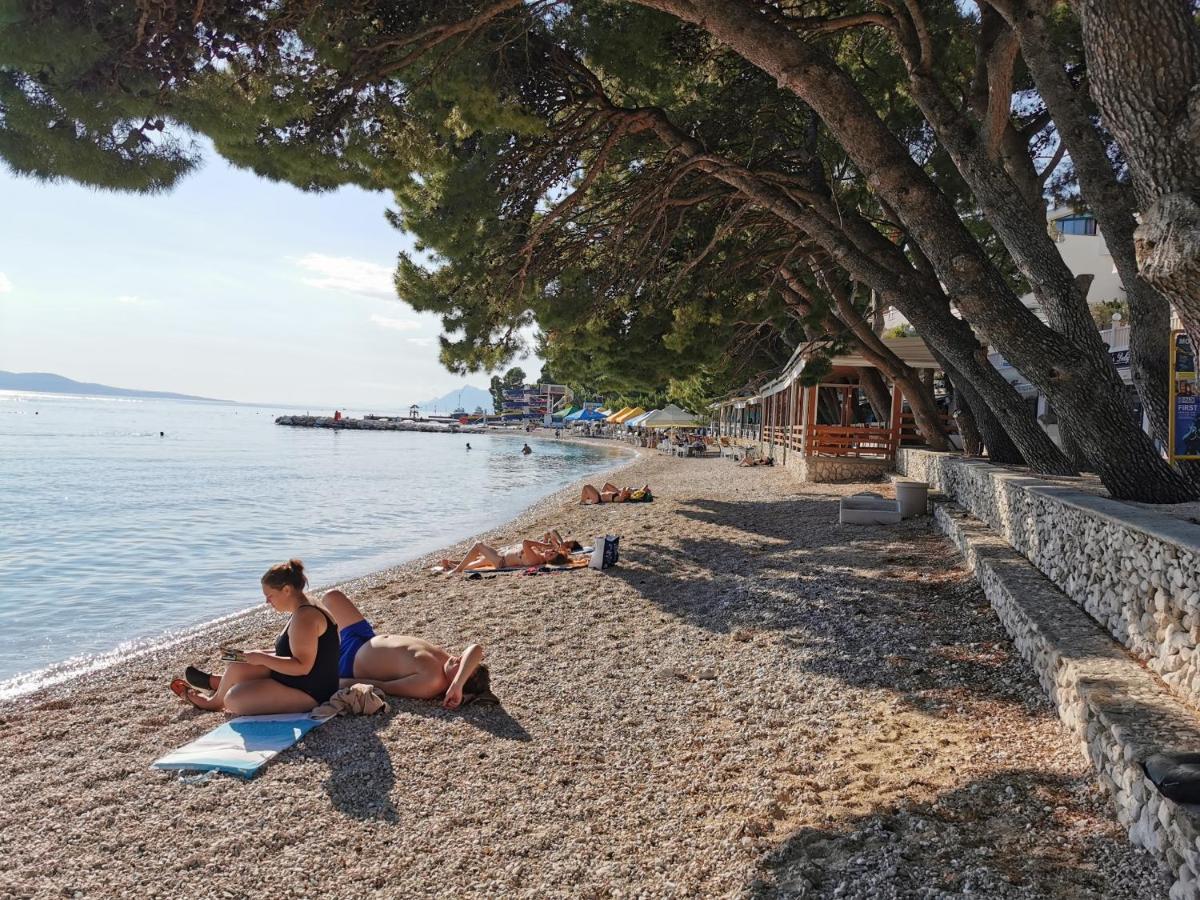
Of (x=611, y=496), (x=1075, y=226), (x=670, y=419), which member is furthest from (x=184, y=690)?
(x=670, y=419)

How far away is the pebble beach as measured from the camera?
9.14 ft

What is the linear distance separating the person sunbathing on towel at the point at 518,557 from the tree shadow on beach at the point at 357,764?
5117mm

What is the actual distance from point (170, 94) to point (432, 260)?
5.64m

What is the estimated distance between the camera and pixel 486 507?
72.9 feet

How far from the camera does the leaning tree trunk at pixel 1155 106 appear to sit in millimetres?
3162

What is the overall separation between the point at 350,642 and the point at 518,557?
190 inches

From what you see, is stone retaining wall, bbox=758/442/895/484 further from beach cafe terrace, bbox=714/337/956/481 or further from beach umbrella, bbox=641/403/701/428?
beach umbrella, bbox=641/403/701/428

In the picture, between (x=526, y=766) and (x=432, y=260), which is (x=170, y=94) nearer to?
(x=526, y=766)

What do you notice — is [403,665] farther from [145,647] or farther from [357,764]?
[145,647]

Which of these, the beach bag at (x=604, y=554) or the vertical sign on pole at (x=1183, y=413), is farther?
the beach bag at (x=604, y=554)

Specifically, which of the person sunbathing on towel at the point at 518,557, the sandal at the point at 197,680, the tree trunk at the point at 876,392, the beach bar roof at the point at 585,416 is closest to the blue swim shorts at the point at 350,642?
the sandal at the point at 197,680

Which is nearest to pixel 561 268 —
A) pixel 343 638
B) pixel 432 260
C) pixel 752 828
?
pixel 432 260

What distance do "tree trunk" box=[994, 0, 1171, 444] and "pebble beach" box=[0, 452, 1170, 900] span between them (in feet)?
8.53

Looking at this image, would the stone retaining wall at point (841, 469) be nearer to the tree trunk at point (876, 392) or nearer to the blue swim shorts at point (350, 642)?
the tree trunk at point (876, 392)
